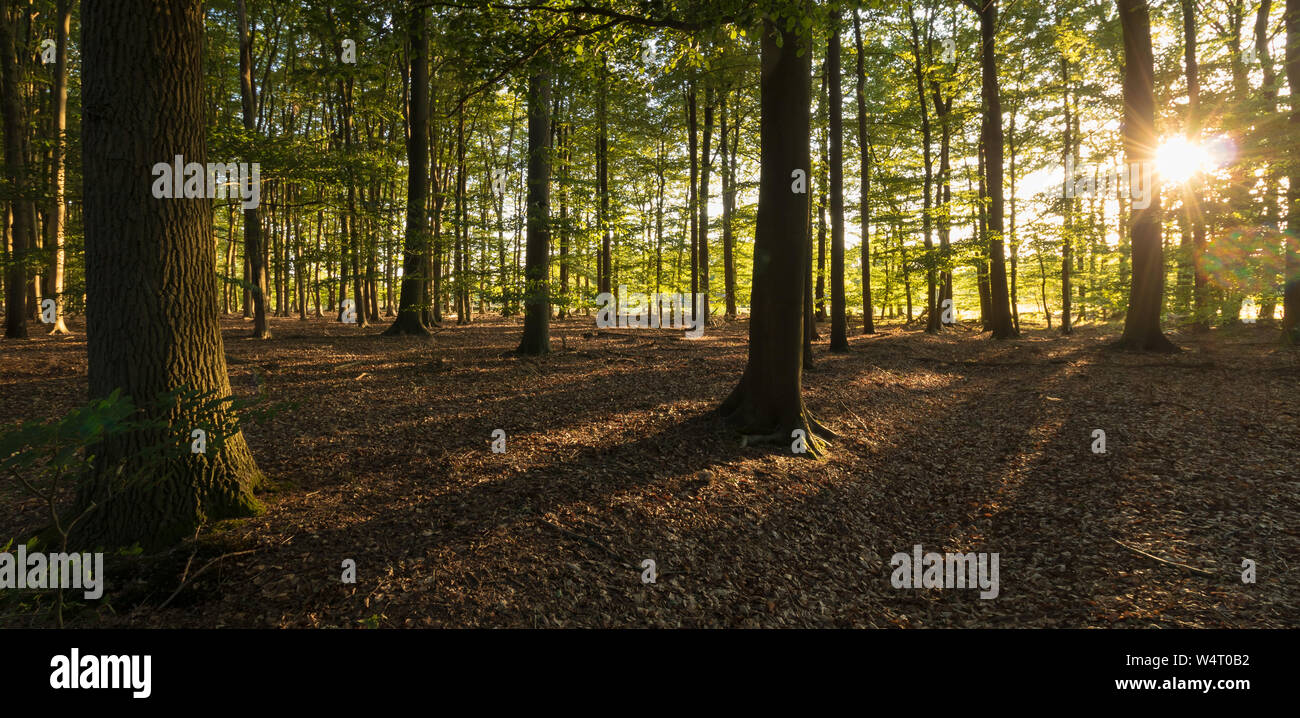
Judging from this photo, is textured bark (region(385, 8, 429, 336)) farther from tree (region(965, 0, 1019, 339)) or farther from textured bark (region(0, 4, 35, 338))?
tree (region(965, 0, 1019, 339))

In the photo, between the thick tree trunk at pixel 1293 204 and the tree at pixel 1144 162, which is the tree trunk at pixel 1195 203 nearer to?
the tree at pixel 1144 162

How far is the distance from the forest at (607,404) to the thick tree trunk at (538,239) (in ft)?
0.32

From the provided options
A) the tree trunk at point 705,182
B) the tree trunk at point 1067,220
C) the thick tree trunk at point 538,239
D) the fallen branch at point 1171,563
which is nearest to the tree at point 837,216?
the tree trunk at point 705,182

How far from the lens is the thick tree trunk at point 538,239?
11508mm

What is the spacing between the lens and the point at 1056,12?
1828 cm

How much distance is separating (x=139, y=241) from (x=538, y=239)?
859 cm

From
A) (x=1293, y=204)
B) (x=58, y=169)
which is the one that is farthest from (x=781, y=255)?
(x=58, y=169)

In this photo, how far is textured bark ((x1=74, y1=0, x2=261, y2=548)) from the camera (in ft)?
12.3

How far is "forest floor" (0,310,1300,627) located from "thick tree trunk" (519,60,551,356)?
211cm

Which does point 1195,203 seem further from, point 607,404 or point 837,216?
point 607,404
